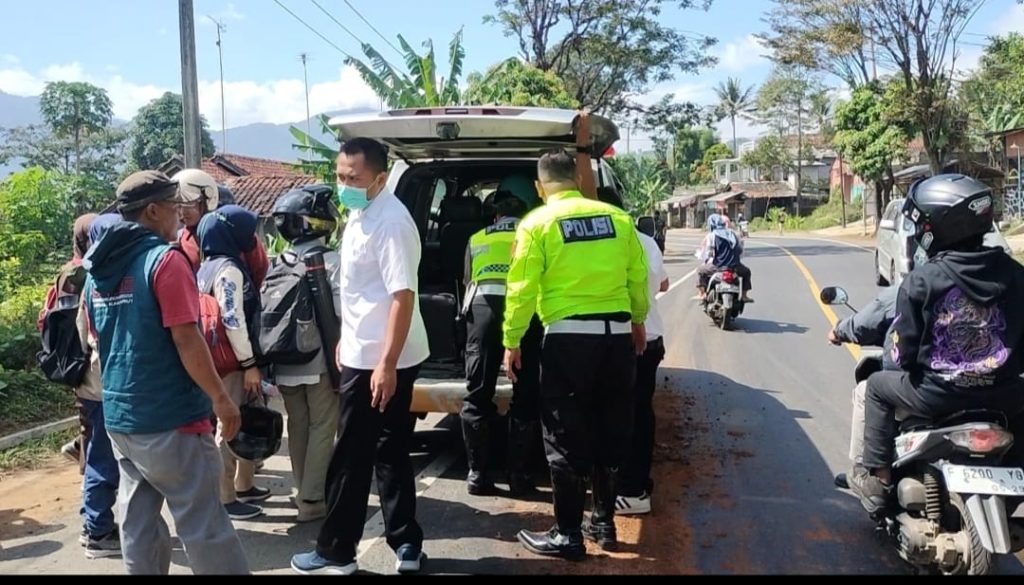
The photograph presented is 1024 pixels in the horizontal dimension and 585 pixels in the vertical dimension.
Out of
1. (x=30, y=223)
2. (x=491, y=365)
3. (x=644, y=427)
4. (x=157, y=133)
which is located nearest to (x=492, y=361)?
(x=491, y=365)

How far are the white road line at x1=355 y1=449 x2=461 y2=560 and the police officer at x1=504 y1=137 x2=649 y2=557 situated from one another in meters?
0.87

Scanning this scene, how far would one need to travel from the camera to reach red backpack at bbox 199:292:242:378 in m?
4.36

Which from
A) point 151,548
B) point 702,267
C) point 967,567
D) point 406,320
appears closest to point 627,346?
point 406,320

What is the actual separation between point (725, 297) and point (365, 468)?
8.28 meters

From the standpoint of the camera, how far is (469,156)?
5984 millimetres

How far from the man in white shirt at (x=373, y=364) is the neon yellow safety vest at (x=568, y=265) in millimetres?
516

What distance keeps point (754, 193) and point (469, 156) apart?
62.4m

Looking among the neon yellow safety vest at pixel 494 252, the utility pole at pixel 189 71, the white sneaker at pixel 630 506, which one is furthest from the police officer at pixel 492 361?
the utility pole at pixel 189 71

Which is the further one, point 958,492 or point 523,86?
point 523,86

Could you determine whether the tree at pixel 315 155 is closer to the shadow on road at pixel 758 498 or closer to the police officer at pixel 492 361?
the shadow on road at pixel 758 498

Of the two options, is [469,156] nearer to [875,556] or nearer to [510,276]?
[510,276]

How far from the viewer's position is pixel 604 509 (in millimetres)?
4289

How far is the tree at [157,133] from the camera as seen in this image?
43.8 meters

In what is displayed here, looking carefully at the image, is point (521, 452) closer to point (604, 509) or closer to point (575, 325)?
point (604, 509)
